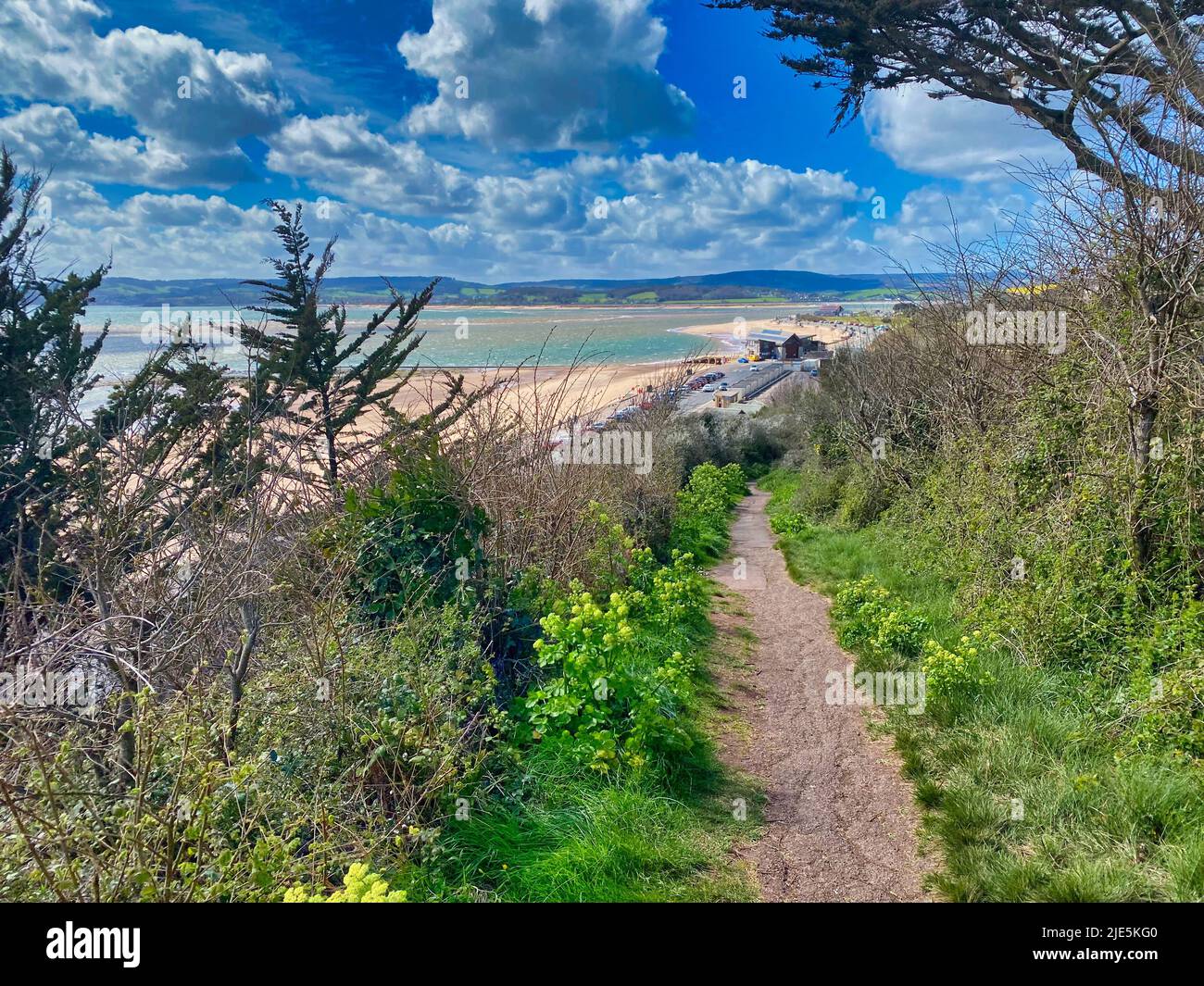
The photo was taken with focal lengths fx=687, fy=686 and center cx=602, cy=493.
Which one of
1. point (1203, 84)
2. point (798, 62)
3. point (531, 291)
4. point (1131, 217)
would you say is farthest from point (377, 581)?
point (531, 291)

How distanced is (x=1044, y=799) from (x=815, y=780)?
1.49 meters

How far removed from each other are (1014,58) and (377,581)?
9.86 m

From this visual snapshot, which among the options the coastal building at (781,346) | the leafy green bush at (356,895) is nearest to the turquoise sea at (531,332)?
the leafy green bush at (356,895)

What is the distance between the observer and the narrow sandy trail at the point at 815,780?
13.1 ft

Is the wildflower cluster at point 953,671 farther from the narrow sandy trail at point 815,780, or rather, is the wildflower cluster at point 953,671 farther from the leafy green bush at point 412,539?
the leafy green bush at point 412,539

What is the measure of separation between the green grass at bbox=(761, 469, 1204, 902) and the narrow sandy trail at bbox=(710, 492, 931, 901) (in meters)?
0.23

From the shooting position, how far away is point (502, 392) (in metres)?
7.65

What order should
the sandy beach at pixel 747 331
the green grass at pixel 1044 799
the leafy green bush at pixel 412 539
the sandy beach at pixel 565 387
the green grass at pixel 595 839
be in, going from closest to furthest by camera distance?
the green grass at pixel 1044 799 → the green grass at pixel 595 839 → the leafy green bush at pixel 412 539 → the sandy beach at pixel 565 387 → the sandy beach at pixel 747 331

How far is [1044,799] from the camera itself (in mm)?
4090

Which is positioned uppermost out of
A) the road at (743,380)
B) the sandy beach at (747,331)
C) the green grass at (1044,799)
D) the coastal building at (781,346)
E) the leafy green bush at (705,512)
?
the sandy beach at (747,331)

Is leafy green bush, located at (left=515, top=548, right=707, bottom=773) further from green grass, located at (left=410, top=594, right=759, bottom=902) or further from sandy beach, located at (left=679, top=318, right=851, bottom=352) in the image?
sandy beach, located at (left=679, top=318, right=851, bottom=352)

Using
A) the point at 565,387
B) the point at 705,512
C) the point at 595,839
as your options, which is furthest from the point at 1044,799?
the point at 705,512

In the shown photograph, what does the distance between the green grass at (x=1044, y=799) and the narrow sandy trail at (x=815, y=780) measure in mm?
230

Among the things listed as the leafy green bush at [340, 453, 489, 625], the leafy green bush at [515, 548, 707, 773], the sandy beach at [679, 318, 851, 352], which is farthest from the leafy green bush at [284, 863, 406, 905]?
the sandy beach at [679, 318, 851, 352]
